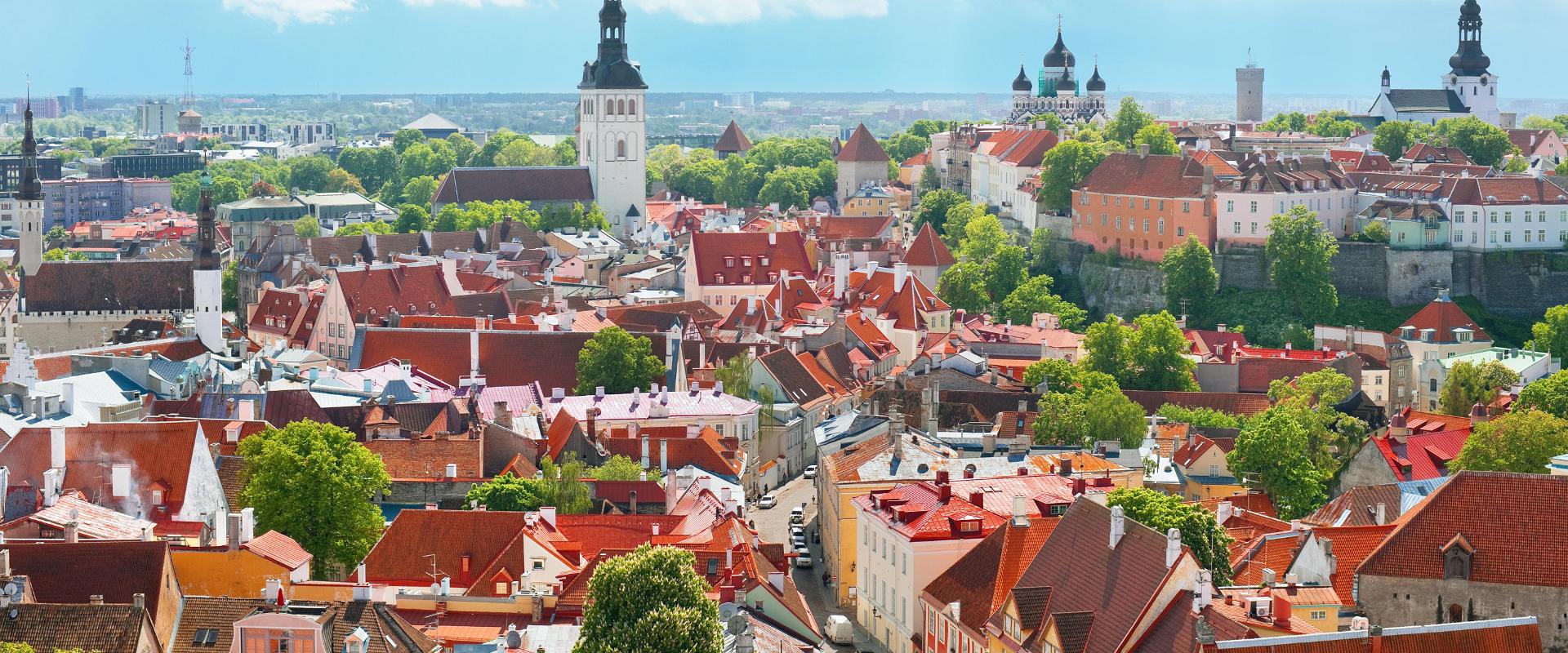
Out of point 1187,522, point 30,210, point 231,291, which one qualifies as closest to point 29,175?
point 30,210

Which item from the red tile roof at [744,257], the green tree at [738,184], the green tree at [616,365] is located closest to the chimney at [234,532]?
the green tree at [616,365]

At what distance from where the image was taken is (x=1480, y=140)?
4904 inches

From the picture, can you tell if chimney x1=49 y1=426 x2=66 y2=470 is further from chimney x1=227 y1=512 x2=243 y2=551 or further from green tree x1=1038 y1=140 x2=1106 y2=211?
green tree x1=1038 y1=140 x2=1106 y2=211

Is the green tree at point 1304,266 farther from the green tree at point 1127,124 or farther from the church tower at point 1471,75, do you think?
the church tower at point 1471,75

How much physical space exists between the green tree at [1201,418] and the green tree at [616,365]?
1498 centimetres

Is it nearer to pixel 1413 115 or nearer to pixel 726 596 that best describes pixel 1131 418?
pixel 726 596

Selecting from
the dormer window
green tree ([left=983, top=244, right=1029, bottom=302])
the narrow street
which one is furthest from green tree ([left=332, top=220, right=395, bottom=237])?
the dormer window

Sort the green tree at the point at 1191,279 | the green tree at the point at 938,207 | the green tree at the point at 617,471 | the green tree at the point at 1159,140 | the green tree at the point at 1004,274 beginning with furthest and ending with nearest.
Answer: the green tree at the point at 938,207
the green tree at the point at 1159,140
the green tree at the point at 1004,274
the green tree at the point at 1191,279
the green tree at the point at 617,471

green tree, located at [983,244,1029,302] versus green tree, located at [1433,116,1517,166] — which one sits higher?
green tree, located at [1433,116,1517,166]

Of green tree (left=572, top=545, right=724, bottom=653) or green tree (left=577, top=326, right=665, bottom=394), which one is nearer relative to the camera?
green tree (left=572, top=545, right=724, bottom=653)

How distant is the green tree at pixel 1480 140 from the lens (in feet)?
407

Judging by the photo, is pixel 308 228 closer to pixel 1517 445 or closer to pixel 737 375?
pixel 737 375

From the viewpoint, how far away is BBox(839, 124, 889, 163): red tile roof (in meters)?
161

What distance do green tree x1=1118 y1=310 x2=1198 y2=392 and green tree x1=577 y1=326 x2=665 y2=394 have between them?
59.7 feet
